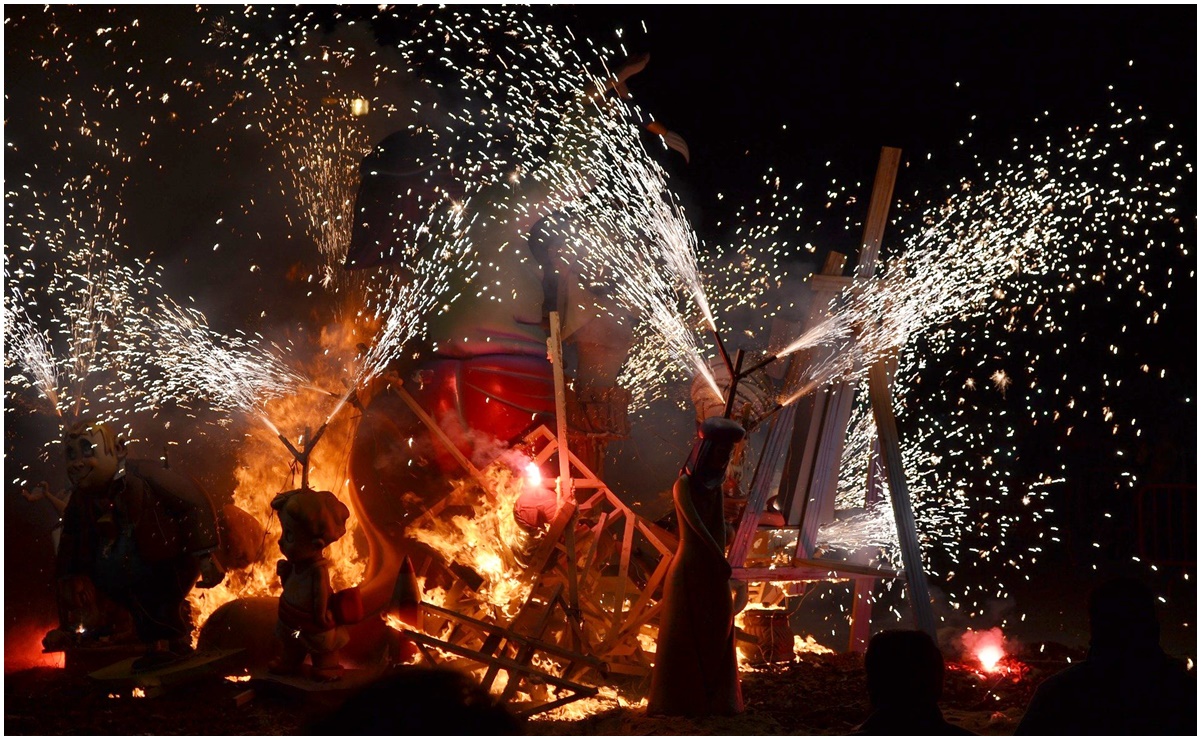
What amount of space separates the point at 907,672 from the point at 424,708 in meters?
1.81

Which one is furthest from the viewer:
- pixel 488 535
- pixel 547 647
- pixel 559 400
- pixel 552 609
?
pixel 488 535

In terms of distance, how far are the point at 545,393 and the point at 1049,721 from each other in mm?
8211

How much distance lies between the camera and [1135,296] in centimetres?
1211

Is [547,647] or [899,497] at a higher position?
[899,497]

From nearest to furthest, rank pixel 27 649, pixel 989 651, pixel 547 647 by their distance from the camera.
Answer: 1. pixel 547 647
2. pixel 989 651
3. pixel 27 649

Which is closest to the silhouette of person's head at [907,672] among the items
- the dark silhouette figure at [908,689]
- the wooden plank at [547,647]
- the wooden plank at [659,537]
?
the dark silhouette figure at [908,689]

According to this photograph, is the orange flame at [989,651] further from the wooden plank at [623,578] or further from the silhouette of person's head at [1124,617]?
the silhouette of person's head at [1124,617]

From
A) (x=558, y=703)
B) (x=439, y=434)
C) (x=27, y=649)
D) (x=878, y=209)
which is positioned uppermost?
(x=878, y=209)

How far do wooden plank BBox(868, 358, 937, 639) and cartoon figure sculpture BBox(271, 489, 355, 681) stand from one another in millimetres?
4943

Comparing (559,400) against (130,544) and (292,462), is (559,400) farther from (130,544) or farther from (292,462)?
(130,544)

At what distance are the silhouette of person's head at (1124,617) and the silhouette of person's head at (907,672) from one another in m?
0.81

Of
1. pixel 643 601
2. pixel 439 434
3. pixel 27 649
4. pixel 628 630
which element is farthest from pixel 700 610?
pixel 27 649

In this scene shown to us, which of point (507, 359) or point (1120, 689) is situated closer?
point (1120, 689)

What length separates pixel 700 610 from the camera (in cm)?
734
